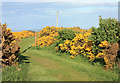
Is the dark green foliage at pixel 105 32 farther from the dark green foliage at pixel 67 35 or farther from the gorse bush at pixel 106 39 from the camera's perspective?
the dark green foliage at pixel 67 35

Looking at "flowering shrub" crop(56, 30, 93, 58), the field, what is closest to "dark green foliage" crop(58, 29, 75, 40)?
"flowering shrub" crop(56, 30, 93, 58)

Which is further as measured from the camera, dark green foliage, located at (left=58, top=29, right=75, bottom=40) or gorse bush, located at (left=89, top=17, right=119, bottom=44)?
dark green foliage, located at (left=58, top=29, right=75, bottom=40)

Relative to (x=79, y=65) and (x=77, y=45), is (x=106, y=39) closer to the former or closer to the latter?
(x=79, y=65)

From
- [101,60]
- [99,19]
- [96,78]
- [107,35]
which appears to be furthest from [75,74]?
[99,19]

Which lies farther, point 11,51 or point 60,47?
point 60,47

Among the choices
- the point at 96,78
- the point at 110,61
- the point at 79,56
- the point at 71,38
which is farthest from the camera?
the point at 71,38

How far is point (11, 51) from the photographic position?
10.5 m

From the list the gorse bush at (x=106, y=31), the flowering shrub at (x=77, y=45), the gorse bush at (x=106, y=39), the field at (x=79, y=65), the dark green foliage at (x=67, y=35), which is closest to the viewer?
the field at (x=79, y=65)

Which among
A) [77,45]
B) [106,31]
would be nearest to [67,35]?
[77,45]

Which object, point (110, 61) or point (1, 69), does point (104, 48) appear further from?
point (1, 69)

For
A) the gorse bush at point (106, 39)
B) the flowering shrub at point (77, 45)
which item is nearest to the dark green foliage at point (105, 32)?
the gorse bush at point (106, 39)

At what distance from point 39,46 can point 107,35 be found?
12.5 metres

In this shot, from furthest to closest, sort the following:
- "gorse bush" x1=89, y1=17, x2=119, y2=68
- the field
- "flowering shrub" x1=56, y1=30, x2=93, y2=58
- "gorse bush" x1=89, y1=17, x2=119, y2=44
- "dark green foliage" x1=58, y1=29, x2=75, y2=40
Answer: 1. "dark green foliage" x1=58, y1=29, x2=75, y2=40
2. "flowering shrub" x1=56, y1=30, x2=93, y2=58
3. "gorse bush" x1=89, y1=17, x2=119, y2=44
4. "gorse bush" x1=89, y1=17, x2=119, y2=68
5. the field

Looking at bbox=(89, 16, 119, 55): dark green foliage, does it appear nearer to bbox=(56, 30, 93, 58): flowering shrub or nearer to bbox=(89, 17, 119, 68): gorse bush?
bbox=(89, 17, 119, 68): gorse bush
